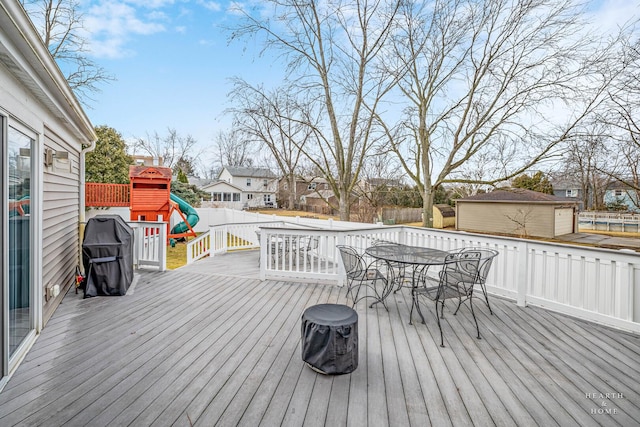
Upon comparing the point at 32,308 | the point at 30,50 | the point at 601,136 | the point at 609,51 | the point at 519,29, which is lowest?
the point at 32,308

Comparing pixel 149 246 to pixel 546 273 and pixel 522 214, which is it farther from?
pixel 522 214

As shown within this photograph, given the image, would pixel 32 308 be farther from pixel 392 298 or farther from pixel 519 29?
pixel 519 29

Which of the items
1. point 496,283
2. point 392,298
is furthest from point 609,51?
point 392,298

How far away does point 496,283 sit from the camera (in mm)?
4352

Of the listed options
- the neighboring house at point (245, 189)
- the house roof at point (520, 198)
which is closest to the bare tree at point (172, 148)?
the neighboring house at point (245, 189)

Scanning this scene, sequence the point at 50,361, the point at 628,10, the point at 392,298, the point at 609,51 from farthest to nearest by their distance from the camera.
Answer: the point at 609,51 → the point at 628,10 → the point at 392,298 → the point at 50,361

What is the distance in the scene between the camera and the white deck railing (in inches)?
126

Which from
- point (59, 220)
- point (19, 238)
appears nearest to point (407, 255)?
point (19, 238)

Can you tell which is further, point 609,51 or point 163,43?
point 163,43

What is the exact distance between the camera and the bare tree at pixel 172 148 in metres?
28.3

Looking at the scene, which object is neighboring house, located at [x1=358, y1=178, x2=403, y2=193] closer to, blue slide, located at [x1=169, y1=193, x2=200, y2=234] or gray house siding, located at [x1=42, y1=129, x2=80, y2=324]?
blue slide, located at [x1=169, y1=193, x2=200, y2=234]

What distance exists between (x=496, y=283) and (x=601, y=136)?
7468mm

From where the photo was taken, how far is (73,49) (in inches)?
471

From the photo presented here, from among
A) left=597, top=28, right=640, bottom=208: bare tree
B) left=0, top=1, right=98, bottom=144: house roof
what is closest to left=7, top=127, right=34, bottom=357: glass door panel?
left=0, top=1, right=98, bottom=144: house roof
